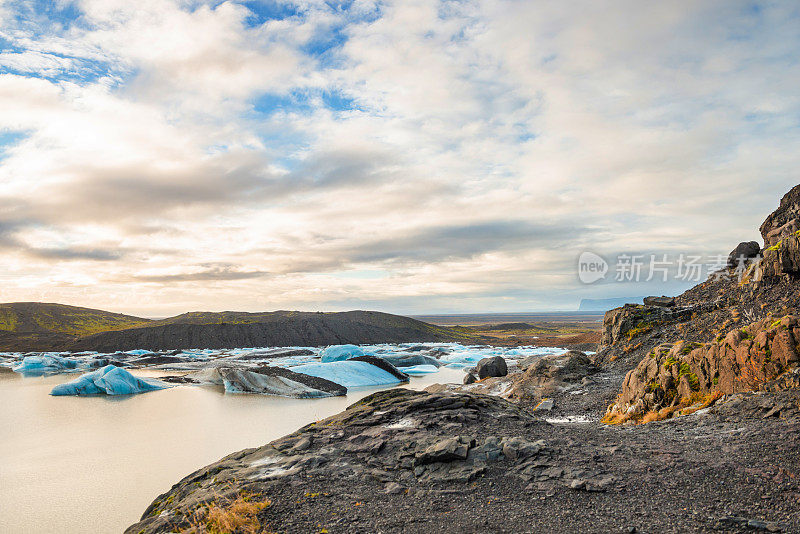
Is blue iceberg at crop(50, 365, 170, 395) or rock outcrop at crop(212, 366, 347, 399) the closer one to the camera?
rock outcrop at crop(212, 366, 347, 399)

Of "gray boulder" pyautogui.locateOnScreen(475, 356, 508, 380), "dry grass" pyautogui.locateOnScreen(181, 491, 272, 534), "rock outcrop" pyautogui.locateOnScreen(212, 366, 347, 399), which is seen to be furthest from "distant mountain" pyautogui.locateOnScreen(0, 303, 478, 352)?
"dry grass" pyautogui.locateOnScreen(181, 491, 272, 534)

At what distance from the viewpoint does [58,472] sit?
16.5 m

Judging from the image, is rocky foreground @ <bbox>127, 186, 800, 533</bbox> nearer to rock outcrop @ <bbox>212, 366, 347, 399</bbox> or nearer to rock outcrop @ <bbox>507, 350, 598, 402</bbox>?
rock outcrop @ <bbox>507, 350, 598, 402</bbox>

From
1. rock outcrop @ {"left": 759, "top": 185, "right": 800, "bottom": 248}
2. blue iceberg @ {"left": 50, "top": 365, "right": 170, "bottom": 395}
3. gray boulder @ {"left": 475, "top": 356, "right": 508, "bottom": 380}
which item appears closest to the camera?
rock outcrop @ {"left": 759, "top": 185, "right": 800, "bottom": 248}

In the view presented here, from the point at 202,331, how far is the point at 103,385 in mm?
60194

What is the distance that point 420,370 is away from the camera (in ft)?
172

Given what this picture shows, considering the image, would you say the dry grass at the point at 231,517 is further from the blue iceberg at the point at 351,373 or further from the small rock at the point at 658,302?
the blue iceberg at the point at 351,373

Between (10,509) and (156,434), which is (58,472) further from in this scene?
(156,434)

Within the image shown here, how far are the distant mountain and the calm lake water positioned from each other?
51316 millimetres

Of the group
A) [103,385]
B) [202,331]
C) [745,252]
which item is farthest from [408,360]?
[202,331]

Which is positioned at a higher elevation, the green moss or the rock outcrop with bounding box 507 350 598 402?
the green moss

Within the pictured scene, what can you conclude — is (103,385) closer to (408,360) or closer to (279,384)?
(279,384)

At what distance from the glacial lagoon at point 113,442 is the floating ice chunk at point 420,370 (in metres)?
10.7

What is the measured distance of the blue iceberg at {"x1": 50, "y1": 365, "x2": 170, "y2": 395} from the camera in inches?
1406
